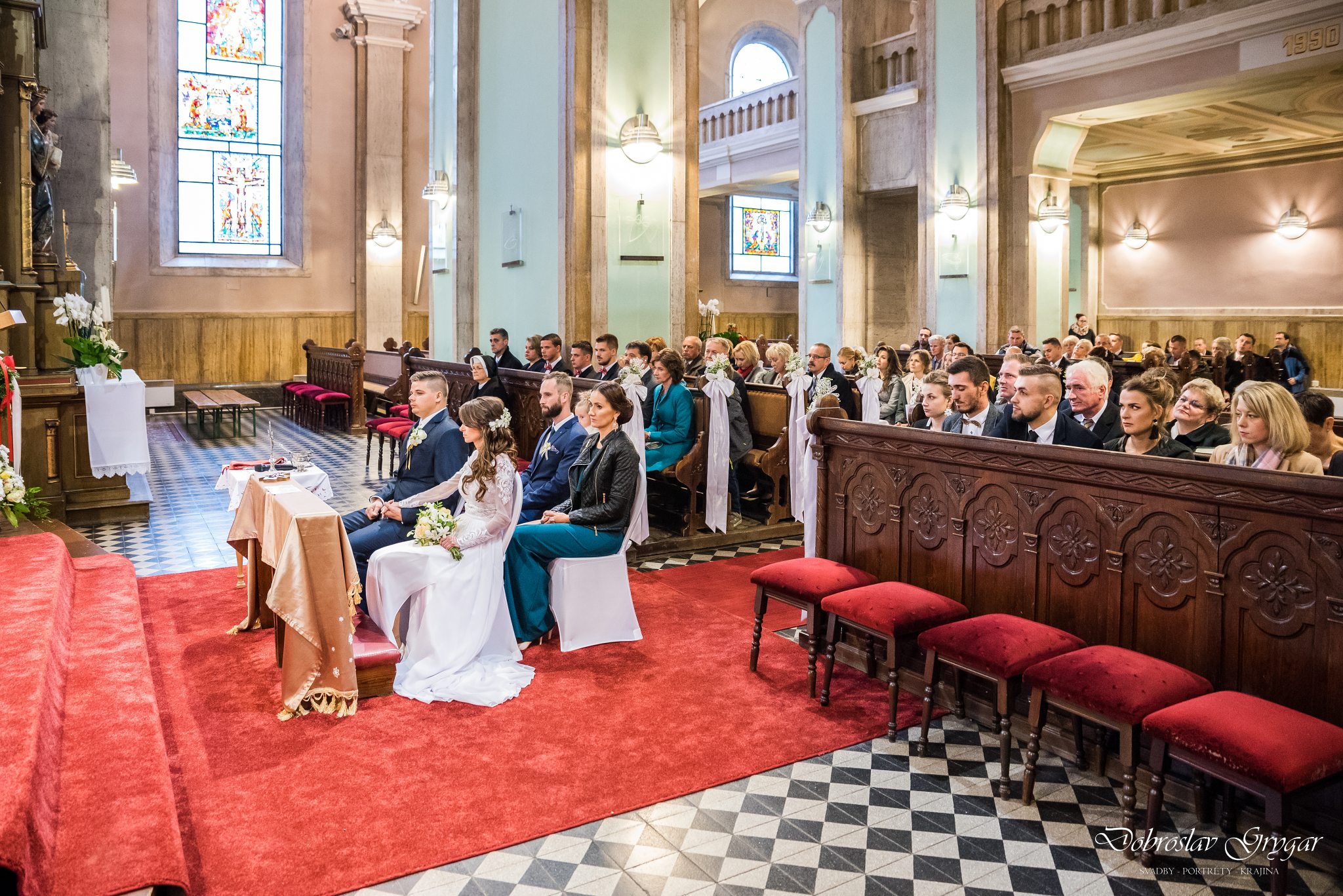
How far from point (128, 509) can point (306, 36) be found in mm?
12014

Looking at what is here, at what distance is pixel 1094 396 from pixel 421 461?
3157 millimetres

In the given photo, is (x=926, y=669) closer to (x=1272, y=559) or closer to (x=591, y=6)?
(x=1272, y=559)

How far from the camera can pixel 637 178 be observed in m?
9.55

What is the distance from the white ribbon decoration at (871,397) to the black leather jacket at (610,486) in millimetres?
3577

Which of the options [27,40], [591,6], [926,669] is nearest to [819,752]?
[926,669]

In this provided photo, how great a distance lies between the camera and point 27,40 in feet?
26.6

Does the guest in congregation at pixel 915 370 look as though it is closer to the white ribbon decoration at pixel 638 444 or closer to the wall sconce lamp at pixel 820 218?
the white ribbon decoration at pixel 638 444

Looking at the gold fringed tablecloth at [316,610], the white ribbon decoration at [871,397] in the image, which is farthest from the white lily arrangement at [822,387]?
the gold fringed tablecloth at [316,610]

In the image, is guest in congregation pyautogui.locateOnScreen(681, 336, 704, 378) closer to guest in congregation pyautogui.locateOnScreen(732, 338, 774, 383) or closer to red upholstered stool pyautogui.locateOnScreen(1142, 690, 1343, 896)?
guest in congregation pyautogui.locateOnScreen(732, 338, 774, 383)

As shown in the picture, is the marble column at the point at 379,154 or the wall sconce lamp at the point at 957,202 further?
the marble column at the point at 379,154

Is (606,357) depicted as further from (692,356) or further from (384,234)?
(384,234)

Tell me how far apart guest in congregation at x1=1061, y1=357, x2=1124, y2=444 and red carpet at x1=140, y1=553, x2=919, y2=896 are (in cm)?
148

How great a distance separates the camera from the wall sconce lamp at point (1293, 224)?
47.8 feet

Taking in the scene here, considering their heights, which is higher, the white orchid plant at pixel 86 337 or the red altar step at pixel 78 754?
the white orchid plant at pixel 86 337
